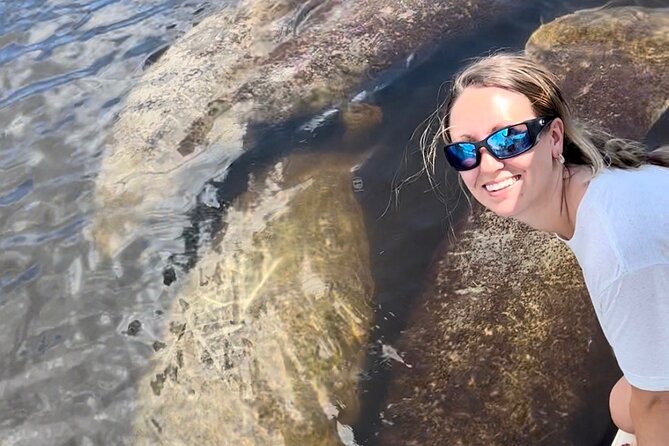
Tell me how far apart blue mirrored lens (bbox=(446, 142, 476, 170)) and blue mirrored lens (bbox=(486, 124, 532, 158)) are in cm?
8

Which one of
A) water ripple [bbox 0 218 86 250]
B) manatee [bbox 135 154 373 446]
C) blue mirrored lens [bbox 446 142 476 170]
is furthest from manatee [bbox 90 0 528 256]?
blue mirrored lens [bbox 446 142 476 170]

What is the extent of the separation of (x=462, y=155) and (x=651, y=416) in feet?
3.70

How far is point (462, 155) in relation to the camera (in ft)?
8.68

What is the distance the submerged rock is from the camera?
5125 mm

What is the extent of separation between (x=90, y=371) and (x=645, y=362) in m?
3.20

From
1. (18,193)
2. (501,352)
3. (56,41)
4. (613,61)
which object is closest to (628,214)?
(501,352)

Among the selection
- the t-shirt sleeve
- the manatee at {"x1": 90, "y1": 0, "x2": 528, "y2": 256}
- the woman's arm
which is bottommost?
the manatee at {"x1": 90, "y1": 0, "x2": 528, "y2": 256}

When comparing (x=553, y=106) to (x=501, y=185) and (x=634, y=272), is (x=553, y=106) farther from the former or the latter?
(x=634, y=272)

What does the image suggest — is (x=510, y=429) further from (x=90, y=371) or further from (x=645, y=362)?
(x=90, y=371)

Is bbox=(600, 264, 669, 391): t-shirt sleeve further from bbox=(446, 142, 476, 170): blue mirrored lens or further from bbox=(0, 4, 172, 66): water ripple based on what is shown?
bbox=(0, 4, 172, 66): water ripple

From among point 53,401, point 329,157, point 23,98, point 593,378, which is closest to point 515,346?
point 593,378

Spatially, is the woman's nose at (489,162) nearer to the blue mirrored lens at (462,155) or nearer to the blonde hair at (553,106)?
the blue mirrored lens at (462,155)

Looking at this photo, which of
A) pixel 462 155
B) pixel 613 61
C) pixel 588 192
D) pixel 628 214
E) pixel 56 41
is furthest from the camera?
pixel 56 41

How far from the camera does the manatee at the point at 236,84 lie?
5273 millimetres
